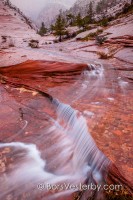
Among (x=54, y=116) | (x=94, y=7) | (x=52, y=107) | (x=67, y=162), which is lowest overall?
(x=67, y=162)

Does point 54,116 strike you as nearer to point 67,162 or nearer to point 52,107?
point 52,107

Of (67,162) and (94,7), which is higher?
(94,7)

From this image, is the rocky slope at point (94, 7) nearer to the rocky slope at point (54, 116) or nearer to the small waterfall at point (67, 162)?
the rocky slope at point (54, 116)

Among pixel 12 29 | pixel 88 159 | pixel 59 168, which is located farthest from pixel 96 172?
pixel 12 29

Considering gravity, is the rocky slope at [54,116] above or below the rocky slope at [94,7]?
below

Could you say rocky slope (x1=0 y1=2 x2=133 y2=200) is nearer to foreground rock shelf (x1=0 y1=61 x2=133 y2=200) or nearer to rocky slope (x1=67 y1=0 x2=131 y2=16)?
foreground rock shelf (x1=0 y1=61 x2=133 y2=200)

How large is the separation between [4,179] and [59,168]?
1113 millimetres

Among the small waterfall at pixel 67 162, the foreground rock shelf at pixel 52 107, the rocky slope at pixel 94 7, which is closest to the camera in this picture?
the small waterfall at pixel 67 162

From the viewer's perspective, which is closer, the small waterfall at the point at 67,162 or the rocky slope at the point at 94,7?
the small waterfall at the point at 67,162

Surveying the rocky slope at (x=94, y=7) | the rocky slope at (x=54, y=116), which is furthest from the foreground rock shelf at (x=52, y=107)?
the rocky slope at (x=94, y=7)

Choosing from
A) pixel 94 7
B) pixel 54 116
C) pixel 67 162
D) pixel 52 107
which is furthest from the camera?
pixel 94 7

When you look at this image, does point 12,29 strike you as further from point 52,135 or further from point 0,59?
point 52,135

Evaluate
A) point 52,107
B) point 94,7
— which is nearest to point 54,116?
point 52,107

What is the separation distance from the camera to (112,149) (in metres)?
3.80
